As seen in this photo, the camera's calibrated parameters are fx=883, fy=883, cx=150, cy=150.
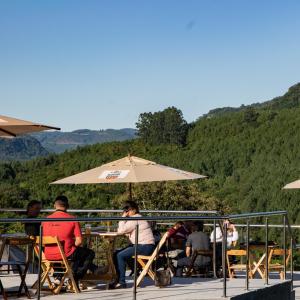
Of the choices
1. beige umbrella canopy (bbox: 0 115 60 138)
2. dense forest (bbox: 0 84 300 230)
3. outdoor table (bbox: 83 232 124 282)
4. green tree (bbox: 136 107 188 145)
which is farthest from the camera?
green tree (bbox: 136 107 188 145)

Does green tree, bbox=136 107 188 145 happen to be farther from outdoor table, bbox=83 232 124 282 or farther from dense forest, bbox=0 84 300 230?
outdoor table, bbox=83 232 124 282

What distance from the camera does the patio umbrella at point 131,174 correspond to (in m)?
15.4

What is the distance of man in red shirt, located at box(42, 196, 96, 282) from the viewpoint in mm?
10078

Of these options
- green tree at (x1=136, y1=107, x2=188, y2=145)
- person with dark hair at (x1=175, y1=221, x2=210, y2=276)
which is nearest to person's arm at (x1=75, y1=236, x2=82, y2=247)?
person with dark hair at (x1=175, y1=221, x2=210, y2=276)

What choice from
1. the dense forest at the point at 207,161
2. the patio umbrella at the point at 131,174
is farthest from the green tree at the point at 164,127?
the patio umbrella at the point at 131,174

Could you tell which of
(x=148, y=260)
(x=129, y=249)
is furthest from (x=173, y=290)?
(x=129, y=249)

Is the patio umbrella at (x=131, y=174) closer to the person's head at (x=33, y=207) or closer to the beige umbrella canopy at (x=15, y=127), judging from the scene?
the person's head at (x=33, y=207)

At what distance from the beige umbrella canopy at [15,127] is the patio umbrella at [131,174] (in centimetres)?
306

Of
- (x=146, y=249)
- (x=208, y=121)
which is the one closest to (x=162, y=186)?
(x=146, y=249)

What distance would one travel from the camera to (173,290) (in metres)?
10.8

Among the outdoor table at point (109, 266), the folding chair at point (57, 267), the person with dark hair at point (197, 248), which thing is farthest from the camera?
the person with dark hair at point (197, 248)

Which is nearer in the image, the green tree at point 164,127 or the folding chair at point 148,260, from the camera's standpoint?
the folding chair at point 148,260

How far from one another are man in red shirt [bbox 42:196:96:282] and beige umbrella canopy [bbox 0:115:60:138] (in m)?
1.44

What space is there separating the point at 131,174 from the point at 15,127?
383cm
